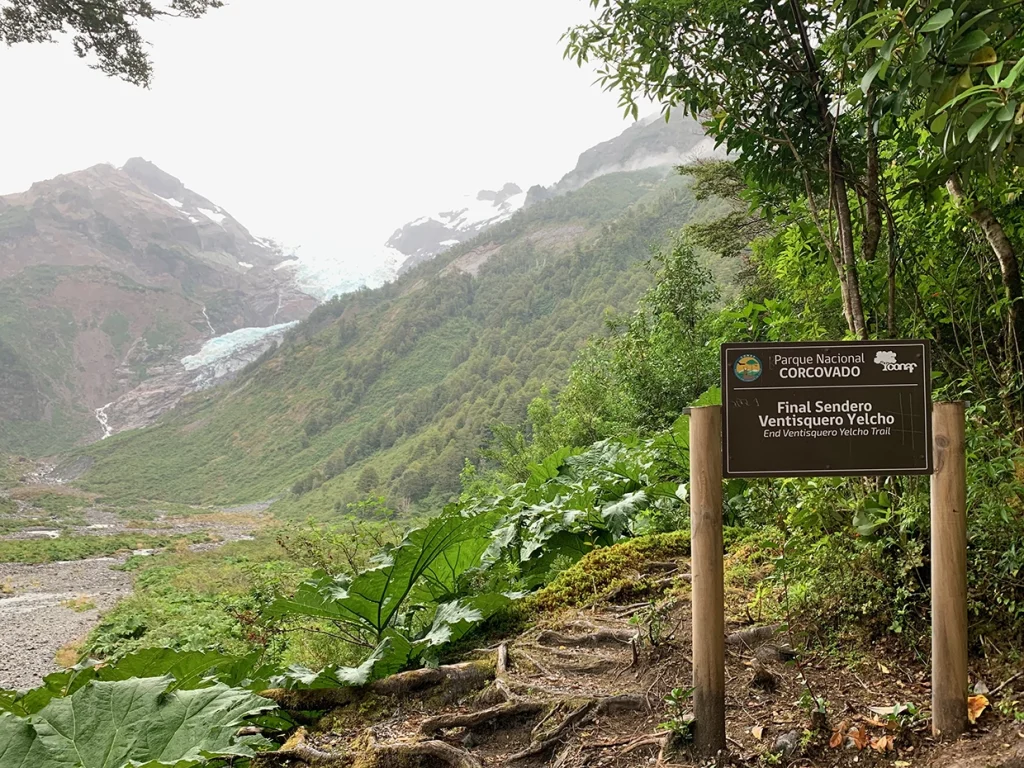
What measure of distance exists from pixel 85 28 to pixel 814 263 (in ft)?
35.9

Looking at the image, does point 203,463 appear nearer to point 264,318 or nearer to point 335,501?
point 335,501

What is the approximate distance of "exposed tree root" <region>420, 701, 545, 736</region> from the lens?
2.90 m

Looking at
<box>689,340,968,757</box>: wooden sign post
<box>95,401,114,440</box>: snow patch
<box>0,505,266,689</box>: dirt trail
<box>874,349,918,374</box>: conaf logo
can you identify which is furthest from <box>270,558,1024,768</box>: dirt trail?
<box>95,401,114,440</box>: snow patch

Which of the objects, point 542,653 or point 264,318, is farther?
point 264,318

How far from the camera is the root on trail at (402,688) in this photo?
3.13 m

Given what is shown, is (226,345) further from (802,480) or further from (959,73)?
(959,73)

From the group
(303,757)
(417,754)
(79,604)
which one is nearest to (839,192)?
(417,754)

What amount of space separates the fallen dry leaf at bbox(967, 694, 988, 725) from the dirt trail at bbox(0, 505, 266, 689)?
21.5ft

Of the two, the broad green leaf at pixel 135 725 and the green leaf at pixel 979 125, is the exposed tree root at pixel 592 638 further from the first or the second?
the green leaf at pixel 979 125

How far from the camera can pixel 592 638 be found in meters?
3.60

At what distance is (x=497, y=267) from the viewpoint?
120m

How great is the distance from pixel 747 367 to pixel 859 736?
130cm

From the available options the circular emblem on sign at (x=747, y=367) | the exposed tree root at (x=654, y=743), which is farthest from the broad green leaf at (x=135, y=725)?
the circular emblem on sign at (x=747, y=367)

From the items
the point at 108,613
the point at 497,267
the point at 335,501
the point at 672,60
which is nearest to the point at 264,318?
the point at 497,267
